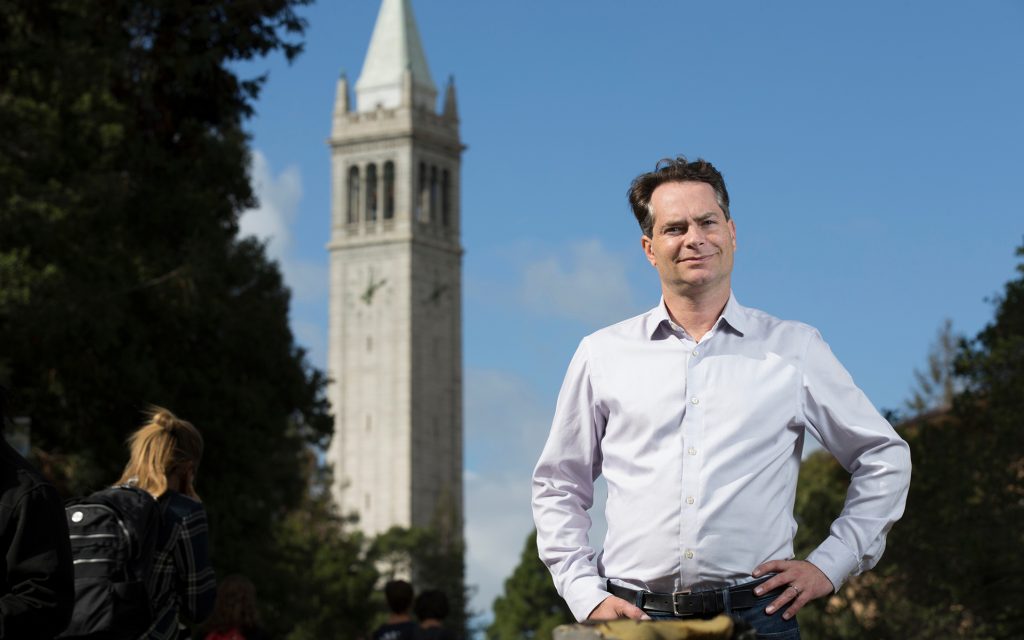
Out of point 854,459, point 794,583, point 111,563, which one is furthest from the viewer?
point 111,563

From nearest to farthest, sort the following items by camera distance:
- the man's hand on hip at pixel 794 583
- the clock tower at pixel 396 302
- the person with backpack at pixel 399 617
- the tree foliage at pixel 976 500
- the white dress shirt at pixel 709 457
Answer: the man's hand on hip at pixel 794 583 < the white dress shirt at pixel 709 457 < the person with backpack at pixel 399 617 < the tree foliage at pixel 976 500 < the clock tower at pixel 396 302

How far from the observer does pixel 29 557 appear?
461 centimetres

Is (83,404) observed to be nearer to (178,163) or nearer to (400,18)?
(178,163)

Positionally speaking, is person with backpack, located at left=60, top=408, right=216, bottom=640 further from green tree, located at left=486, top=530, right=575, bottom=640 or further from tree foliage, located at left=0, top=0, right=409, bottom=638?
green tree, located at left=486, top=530, right=575, bottom=640

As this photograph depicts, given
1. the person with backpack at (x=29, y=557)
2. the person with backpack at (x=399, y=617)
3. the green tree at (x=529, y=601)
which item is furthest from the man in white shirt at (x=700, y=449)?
the green tree at (x=529, y=601)

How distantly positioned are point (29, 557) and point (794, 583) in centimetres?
185

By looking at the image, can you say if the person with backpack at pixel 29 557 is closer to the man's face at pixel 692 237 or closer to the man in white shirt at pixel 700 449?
the man in white shirt at pixel 700 449

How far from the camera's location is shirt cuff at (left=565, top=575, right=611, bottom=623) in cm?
462

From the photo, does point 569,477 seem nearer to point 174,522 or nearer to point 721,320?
point 721,320

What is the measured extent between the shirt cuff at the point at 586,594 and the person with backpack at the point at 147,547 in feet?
7.47

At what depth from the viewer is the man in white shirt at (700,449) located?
4.59 meters

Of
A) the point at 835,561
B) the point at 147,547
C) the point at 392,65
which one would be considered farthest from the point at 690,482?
the point at 392,65

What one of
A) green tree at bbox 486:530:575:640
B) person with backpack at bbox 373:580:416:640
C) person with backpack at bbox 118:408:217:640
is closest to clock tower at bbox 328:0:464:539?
green tree at bbox 486:530:575:640

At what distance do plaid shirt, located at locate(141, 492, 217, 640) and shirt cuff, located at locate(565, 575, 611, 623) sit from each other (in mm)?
2532
